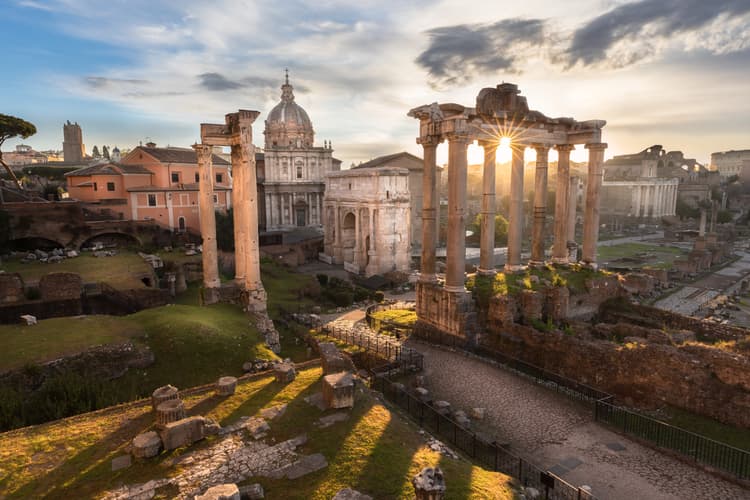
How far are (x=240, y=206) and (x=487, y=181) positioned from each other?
35.9 feet

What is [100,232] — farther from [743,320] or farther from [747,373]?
[743,320]

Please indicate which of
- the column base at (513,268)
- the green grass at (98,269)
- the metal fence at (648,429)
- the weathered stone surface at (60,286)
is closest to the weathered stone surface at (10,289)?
the weathered stone surface at (60,286)

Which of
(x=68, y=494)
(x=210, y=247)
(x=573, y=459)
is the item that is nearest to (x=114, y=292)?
(x=210, y=247)

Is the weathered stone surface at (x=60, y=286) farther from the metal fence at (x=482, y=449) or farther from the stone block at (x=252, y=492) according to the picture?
the stone block at (x=252, y=492)

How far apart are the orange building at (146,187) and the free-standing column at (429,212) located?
3007 cm

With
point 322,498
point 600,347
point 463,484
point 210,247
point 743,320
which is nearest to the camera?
point 322,498

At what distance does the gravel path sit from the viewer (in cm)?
961

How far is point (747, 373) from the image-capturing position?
1141cm

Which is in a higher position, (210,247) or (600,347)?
(210,247)

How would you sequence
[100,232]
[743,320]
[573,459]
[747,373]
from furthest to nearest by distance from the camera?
1. [100,232]
2. [743,320]
3. [747,373]
4. [573,459]

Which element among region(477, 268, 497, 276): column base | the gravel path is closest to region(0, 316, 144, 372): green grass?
the gravel path

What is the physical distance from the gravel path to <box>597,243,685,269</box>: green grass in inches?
1553

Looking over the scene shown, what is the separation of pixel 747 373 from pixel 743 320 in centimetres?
2230

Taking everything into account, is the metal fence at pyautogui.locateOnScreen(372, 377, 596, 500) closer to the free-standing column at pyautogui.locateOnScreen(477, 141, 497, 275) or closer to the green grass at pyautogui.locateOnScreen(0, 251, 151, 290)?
the free-standing column at pyautogui.locateOnScreen(477, 141, 497, 275)
